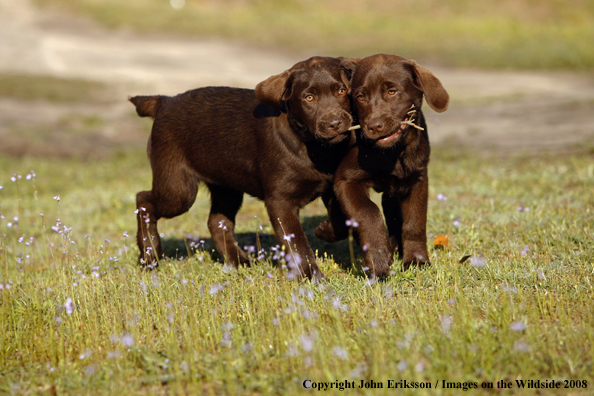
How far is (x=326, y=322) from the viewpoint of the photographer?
336cm

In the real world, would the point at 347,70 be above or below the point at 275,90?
above

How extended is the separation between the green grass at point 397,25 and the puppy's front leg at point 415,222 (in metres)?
17.3

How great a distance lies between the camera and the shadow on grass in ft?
16.7

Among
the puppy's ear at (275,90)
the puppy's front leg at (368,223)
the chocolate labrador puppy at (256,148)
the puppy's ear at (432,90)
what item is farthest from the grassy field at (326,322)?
the puppy's ear at (275,90)

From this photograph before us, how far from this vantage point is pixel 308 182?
4.36m

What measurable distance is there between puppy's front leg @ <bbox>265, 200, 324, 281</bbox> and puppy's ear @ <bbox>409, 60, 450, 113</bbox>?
115cm

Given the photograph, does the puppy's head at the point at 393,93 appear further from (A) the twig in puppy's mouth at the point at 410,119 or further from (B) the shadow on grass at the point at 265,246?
(B) the shadow on grass at the point at 265,246

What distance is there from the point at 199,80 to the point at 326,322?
17.1 m

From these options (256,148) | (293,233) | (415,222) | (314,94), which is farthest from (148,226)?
(415,222)

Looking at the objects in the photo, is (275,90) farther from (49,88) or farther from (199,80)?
(49,88)

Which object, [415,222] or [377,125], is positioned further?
[415,222]

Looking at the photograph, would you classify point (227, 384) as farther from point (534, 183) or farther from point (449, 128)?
point (449, 128)

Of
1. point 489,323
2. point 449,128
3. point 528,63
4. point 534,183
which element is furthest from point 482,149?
point 528,63

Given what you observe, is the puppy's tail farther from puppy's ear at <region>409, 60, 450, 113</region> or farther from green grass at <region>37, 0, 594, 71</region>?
green grass at <region>37, 0, 594, 71</region>
